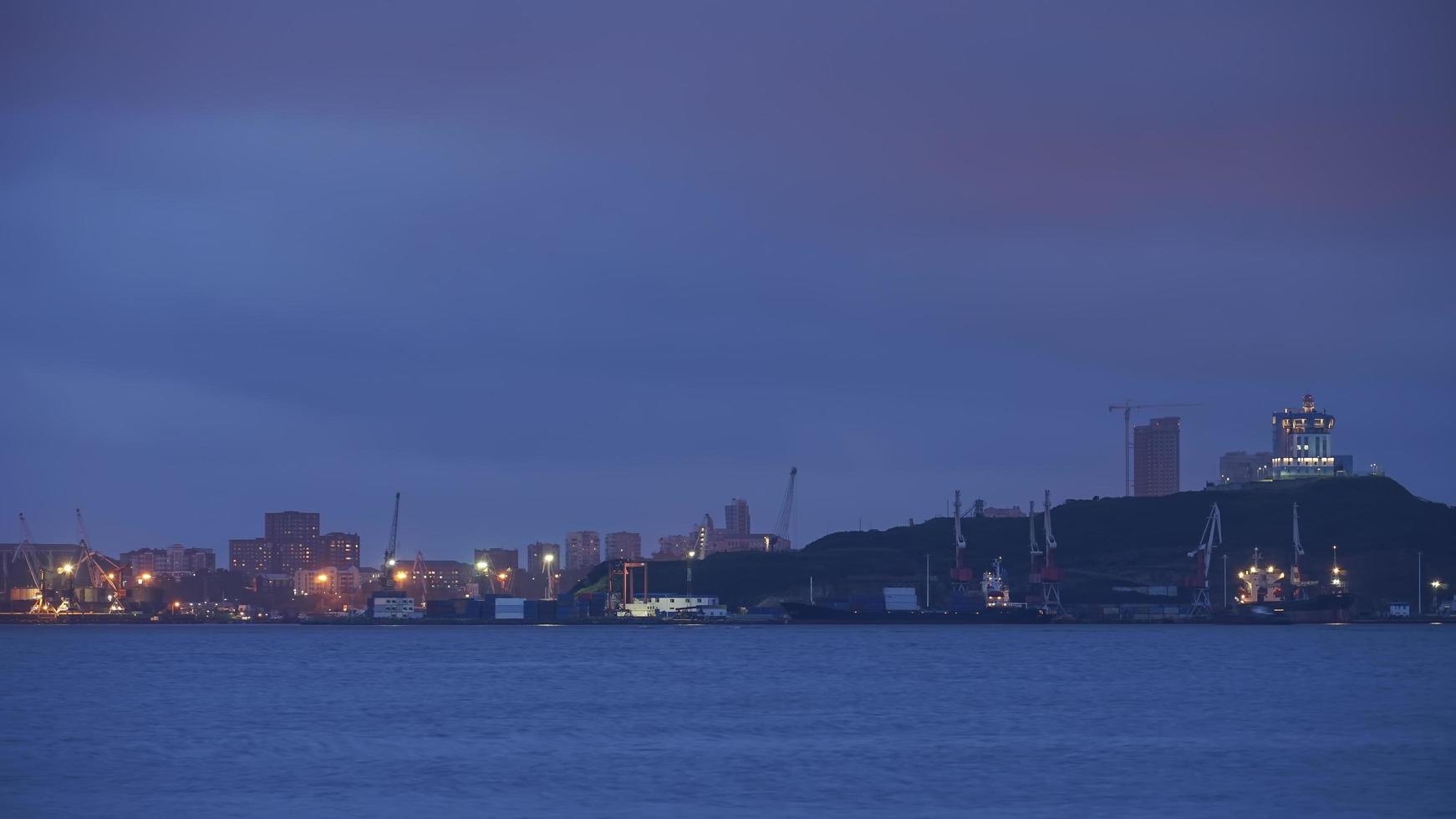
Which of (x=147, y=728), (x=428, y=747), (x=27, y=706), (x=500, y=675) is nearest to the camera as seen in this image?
(x=428, y=747)

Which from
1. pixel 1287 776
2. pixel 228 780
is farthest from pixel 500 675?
pixel 1287 776

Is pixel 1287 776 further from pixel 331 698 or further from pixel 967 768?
pixel 331 698

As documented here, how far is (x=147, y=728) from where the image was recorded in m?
88.9

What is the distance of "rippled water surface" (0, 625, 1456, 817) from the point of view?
2414 inches

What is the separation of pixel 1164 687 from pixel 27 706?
74.5m

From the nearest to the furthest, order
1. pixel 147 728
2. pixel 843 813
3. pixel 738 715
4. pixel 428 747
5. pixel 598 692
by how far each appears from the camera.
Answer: pixel 843 813 < pixel 428 747 < pixel 147 728 < pixel 738 715 < pixel 598 692

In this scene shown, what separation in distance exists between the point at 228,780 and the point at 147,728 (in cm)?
2464

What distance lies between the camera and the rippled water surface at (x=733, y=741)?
61.3 m

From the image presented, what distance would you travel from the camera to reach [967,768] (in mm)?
70750

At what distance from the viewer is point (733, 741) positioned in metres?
81.9

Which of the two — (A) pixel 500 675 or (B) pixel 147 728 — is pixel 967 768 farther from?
(A) pixel 500 675

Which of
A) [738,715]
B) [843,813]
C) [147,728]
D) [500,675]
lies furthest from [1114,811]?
[500,675]

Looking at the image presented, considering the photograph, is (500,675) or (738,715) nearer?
(738,715)

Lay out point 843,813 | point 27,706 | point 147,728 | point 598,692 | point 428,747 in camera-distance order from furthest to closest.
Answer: point 598,692 → point 27,706 → point 147,728 → point 428,747 → point 843,813
